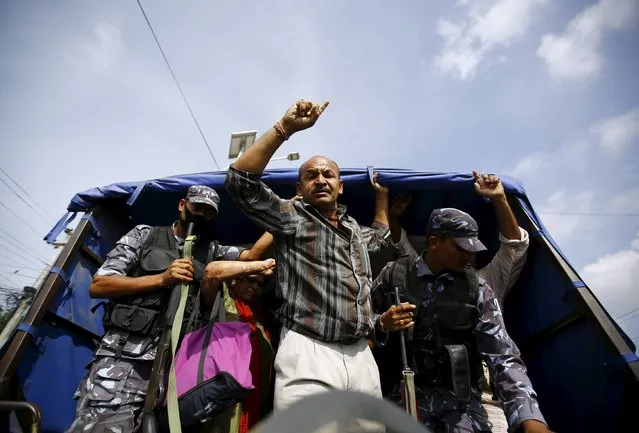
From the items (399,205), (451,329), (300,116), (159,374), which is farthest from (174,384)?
(399,205)

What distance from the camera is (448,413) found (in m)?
1.82

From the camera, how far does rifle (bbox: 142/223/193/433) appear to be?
4.85 ft

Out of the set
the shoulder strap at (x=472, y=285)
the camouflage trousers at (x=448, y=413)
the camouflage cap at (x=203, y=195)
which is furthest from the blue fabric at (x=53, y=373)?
the shoulder strap at (x=472, y=285)

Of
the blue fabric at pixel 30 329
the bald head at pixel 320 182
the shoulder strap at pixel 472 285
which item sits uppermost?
the bald head at pixel 320 182

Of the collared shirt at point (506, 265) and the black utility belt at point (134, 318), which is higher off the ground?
the collared shirt at point (506, 265)

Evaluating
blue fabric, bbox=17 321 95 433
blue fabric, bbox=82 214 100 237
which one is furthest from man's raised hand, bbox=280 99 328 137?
blue fabric, bbox=17 321 95 433

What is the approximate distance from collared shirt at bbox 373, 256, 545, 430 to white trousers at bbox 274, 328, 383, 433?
0.61 m

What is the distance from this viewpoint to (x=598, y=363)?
179 centimetres

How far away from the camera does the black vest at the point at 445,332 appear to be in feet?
6.29

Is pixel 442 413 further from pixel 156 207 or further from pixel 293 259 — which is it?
pixel 156 207

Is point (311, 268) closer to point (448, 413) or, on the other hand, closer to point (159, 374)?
point (159, 374)

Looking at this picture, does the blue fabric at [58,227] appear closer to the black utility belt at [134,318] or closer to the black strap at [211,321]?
the black utility belt at [134,318]

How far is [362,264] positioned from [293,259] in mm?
410

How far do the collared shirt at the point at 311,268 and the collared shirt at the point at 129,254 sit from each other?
75 centimetres
